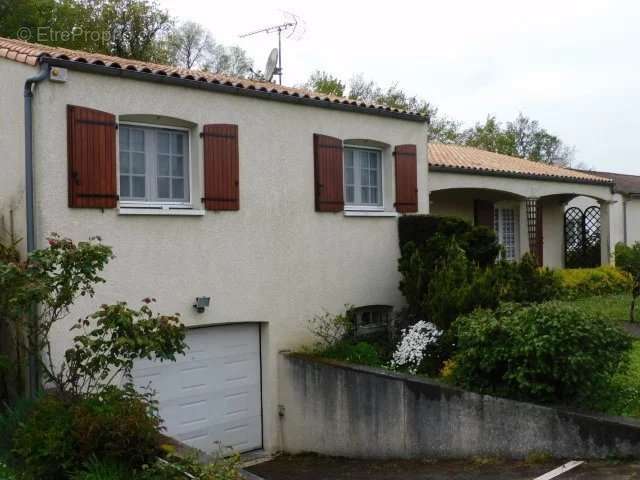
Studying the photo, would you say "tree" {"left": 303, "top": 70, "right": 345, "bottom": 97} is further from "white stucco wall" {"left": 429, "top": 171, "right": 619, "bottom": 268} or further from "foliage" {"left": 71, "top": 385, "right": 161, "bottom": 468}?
"foliage" {"left": 71, "top": 385, "right": 161, "bottom": 468}

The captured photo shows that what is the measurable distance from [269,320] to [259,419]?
1.59 metres

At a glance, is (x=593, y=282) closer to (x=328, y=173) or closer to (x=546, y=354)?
(x=328, y=173)

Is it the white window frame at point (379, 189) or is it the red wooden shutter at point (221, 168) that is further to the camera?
the white window frame at point (379, 189)

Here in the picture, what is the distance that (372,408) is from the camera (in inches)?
390

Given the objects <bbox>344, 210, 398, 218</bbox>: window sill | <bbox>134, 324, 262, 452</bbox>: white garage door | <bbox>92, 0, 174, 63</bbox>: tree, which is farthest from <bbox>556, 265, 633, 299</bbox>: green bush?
<bbox>92, 0, 174, 63</bbox>: tree

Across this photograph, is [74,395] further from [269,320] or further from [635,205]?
[635,205]

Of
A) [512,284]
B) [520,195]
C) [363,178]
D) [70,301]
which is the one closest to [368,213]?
[363,178]

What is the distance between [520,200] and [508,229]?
1.24m

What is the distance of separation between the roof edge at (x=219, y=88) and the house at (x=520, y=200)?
3128mm

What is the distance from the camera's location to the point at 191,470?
6312 mm

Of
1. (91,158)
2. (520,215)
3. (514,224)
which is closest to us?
(91,158)

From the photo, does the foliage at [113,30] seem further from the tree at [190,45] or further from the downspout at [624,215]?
the downspout at [624,215]

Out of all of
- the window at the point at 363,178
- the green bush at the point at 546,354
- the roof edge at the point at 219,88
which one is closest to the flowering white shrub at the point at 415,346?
the green bush at the point at 546,354

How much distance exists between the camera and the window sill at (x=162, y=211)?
934 centimetres
